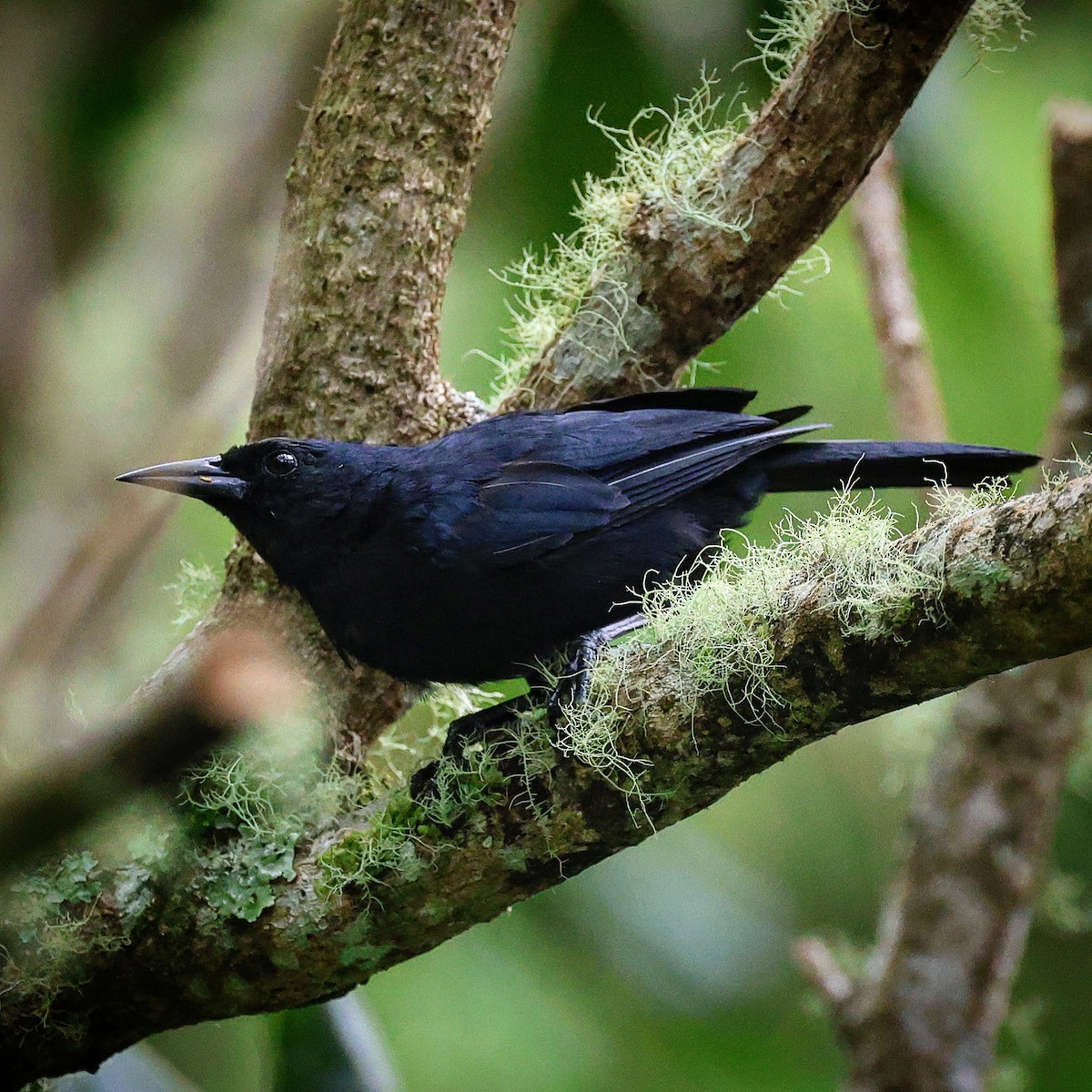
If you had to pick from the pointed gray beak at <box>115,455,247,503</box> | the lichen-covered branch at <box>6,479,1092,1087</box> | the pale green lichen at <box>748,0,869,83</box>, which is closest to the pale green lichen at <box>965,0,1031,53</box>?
the pale green lichen at <box>748,0,869,83</box>

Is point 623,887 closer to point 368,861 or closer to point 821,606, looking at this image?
point 368,861

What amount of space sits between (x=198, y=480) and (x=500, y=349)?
1705mm

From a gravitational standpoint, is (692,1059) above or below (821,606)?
below

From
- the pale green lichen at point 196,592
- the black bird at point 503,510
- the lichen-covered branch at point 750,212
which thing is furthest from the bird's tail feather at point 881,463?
the pale green lichen at point 196,592

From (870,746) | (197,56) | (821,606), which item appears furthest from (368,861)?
(870,746)

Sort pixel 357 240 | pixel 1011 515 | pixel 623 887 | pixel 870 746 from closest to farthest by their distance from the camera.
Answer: pixel 1011 515 → pixel 357 240 → pixel 623 887 → pixel 870 746

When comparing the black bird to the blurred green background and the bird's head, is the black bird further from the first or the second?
the blurred green background

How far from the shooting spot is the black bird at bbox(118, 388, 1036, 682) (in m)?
2.82

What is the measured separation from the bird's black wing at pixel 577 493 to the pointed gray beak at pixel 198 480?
0.60m

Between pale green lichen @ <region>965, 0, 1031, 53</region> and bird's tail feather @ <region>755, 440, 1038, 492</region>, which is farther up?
pale green lichen @ <region>965, 0, 1031, 53</region>

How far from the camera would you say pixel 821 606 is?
1.97 meters

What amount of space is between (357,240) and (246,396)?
173 cm

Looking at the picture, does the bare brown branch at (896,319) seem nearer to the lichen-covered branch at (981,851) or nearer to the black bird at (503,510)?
the lichen-covered branch at (981,851)

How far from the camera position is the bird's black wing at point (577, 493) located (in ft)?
9.36
